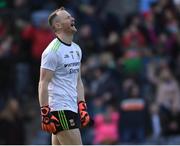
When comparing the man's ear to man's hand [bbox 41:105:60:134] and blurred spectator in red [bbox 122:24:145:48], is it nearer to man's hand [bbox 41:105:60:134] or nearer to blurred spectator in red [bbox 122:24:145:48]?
man's hand [bbox 41:105:60:134]

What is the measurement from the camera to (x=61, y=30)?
8969mm

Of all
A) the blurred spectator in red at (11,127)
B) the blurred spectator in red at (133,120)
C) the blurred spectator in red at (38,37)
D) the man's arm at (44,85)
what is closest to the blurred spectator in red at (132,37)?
the blurred spectator in red at (38,37)

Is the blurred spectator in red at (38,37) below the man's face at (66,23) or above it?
above

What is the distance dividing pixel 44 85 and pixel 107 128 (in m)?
5.68

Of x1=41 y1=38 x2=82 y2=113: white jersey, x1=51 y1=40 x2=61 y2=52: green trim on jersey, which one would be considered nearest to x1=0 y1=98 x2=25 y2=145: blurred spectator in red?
x1=41 y1=38 x2=82 y2=113: white jersey

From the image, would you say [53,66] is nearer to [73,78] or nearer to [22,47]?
[73,78]

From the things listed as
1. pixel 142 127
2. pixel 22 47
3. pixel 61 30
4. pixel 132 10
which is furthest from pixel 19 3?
pixel 61 30

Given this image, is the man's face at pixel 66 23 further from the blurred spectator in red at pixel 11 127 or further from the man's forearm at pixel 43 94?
the blurred spectator in red at pixel 11 127

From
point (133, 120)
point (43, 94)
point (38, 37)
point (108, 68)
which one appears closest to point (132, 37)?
point (108, 68)

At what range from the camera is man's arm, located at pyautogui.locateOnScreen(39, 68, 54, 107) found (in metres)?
8.64

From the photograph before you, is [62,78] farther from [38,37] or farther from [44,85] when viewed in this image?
[38,37]

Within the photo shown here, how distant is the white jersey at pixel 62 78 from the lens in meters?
8.84

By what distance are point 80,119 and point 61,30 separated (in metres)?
1.02

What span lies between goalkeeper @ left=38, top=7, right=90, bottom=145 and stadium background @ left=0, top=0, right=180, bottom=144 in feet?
17.5
